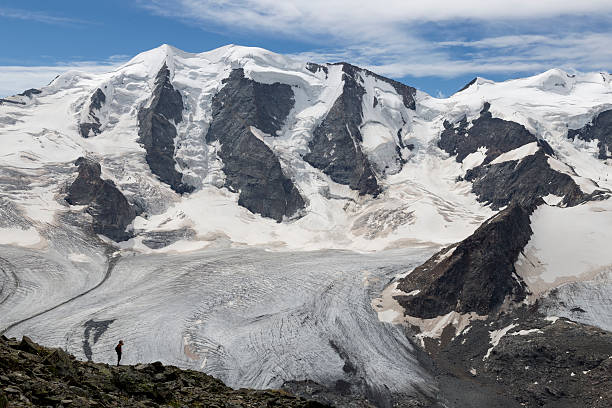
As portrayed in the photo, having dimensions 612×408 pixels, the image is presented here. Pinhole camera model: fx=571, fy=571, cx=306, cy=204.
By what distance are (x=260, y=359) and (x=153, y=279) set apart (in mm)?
47374

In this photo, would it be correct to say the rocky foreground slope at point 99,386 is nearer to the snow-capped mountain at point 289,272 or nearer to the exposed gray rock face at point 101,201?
the snow-capped mountain at point 289,272

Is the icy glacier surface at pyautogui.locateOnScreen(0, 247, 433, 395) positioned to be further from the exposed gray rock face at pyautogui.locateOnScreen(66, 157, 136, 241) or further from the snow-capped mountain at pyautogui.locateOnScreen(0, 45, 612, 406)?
the exposed gray rock face at pyautogui.locateOnScreen(66, 157, 136, 241)

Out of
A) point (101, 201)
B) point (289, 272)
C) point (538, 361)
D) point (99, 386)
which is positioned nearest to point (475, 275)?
point (538, 361)

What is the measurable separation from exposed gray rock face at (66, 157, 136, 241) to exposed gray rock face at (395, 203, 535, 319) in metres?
85.6

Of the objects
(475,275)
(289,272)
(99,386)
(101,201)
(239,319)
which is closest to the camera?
(99,386)

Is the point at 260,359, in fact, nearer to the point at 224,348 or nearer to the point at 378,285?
the point at 224,348

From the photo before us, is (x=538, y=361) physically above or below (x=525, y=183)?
below

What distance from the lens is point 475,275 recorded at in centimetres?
10850

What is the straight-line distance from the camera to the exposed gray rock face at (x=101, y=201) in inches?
6289

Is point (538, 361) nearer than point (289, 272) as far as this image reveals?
Yes

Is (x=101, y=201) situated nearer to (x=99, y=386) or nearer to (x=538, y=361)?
(x=538, y=361)

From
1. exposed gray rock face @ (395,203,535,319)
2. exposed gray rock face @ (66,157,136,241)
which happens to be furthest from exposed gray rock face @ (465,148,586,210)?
exposed gray rock face @ (66,157,136,241)

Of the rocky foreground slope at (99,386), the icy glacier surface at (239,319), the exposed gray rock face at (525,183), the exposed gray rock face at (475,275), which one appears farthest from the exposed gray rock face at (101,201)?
the rocky foreground slope at (99,386)

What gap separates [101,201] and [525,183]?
132195mm
